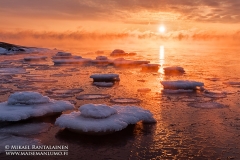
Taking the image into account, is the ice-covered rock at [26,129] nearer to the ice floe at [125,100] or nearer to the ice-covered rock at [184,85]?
the ice floe at [125,100]

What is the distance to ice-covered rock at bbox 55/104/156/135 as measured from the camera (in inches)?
221

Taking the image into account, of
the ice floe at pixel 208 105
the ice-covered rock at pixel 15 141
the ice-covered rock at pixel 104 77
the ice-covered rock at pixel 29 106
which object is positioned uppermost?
the ice-covered rock at pixel 104 77

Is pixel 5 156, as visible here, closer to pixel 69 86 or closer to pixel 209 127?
pixel 209 127

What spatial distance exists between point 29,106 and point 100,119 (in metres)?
2.17

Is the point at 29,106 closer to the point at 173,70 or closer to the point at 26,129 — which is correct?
the point at 26,129

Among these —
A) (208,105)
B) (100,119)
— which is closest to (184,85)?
(208,105)

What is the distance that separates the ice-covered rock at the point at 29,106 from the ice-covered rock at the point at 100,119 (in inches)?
33.6

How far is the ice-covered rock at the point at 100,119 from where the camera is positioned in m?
5.61

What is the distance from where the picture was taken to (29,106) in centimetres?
701

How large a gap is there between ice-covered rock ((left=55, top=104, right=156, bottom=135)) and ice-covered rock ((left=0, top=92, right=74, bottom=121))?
0.85 m

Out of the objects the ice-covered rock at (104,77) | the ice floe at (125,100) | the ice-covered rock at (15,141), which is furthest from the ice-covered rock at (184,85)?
the ice-covered rock at (15,141)

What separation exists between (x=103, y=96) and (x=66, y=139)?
13.1ft

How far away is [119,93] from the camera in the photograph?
1016 cm

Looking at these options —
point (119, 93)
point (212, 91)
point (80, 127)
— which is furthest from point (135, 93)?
point (80, 127)
